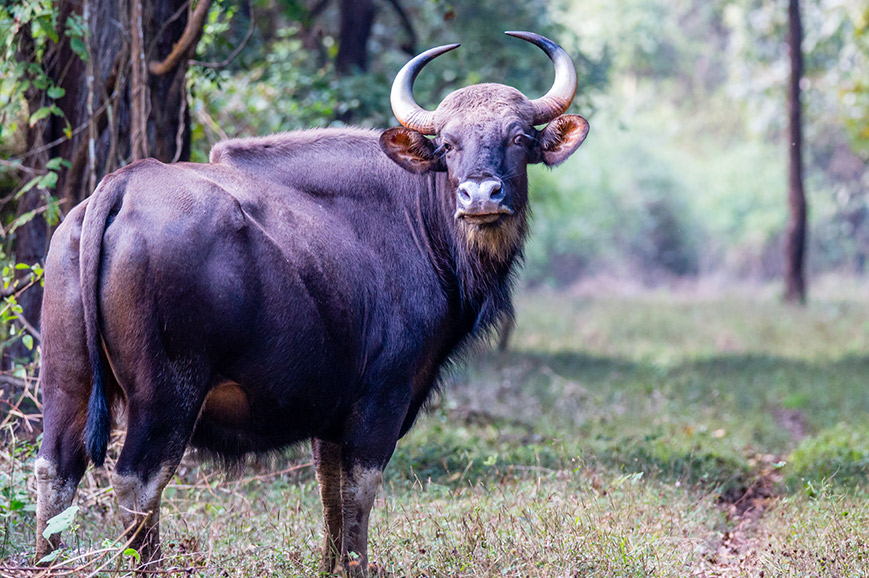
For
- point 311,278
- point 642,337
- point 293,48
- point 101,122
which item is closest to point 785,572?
point 311,278

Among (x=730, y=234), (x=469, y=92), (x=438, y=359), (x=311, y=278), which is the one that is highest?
(x=469, y=92)

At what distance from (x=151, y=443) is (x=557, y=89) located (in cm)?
286

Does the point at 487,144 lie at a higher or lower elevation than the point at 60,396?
higher

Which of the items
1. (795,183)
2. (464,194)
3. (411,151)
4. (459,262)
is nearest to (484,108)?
(411,151)

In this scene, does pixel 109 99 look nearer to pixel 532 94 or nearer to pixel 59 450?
pixel 59 450

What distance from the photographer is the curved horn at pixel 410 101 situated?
5004 millimetres

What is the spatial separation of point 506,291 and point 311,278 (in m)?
1.36

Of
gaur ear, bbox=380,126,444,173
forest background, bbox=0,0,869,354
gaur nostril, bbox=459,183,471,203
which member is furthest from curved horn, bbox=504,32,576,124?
forest background, bbox=0,0,869,354

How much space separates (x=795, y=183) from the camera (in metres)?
19.5

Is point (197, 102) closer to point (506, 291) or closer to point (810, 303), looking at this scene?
point (506, 291)

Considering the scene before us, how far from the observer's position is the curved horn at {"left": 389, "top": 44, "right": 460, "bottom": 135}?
16.4 feet

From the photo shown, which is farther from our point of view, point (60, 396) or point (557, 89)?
point (557, 89)

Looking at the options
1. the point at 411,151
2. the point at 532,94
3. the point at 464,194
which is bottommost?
the point at 532,94

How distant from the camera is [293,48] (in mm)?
11656
